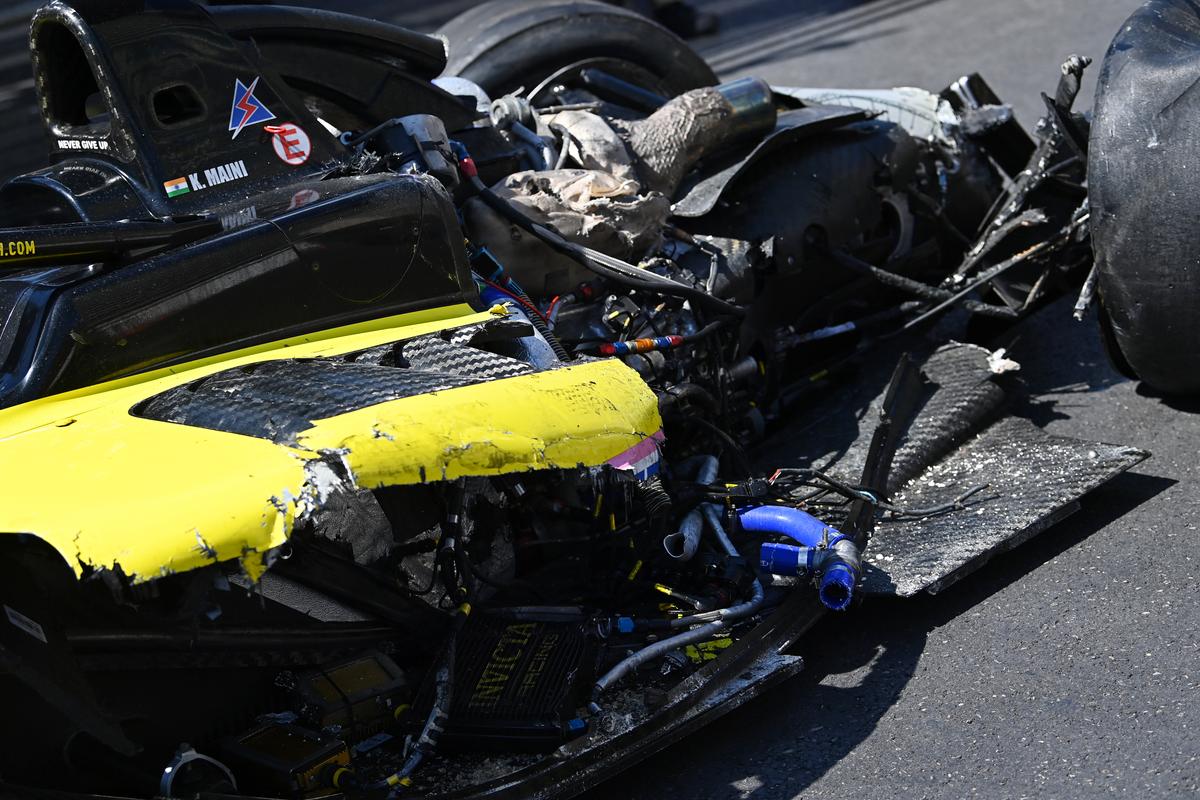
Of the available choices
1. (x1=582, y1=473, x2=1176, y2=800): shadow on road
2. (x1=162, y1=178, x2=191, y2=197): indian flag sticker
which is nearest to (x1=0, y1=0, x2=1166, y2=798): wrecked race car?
(x1=162, y1=178, x2=191, y2=197): indian flag sticker

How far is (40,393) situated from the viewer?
2.96 metres

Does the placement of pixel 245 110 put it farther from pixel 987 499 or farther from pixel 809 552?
pixel 987 499

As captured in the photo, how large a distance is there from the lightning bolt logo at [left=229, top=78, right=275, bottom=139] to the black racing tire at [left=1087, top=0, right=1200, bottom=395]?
2456 millimetres

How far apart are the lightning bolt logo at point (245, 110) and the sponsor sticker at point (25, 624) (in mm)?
1559

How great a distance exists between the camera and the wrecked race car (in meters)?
2.70

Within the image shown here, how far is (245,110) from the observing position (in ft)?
12.4

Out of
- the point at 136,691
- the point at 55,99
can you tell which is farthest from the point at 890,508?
the point at 55,99

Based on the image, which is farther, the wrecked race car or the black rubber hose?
the black rubber hose

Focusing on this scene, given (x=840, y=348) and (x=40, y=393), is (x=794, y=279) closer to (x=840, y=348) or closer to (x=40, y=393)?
(x=840, y=348)

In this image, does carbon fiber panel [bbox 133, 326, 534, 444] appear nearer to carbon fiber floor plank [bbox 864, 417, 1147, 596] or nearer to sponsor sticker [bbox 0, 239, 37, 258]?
sponsor sticker [bbox 0, 239, 37, 258]

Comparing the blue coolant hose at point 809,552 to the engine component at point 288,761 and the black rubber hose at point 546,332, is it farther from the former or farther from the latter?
the engine component at point 288,761

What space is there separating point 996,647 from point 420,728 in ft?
4.79

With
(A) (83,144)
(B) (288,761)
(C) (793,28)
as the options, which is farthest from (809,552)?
(C) (793,28)

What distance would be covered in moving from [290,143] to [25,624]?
1652mm
